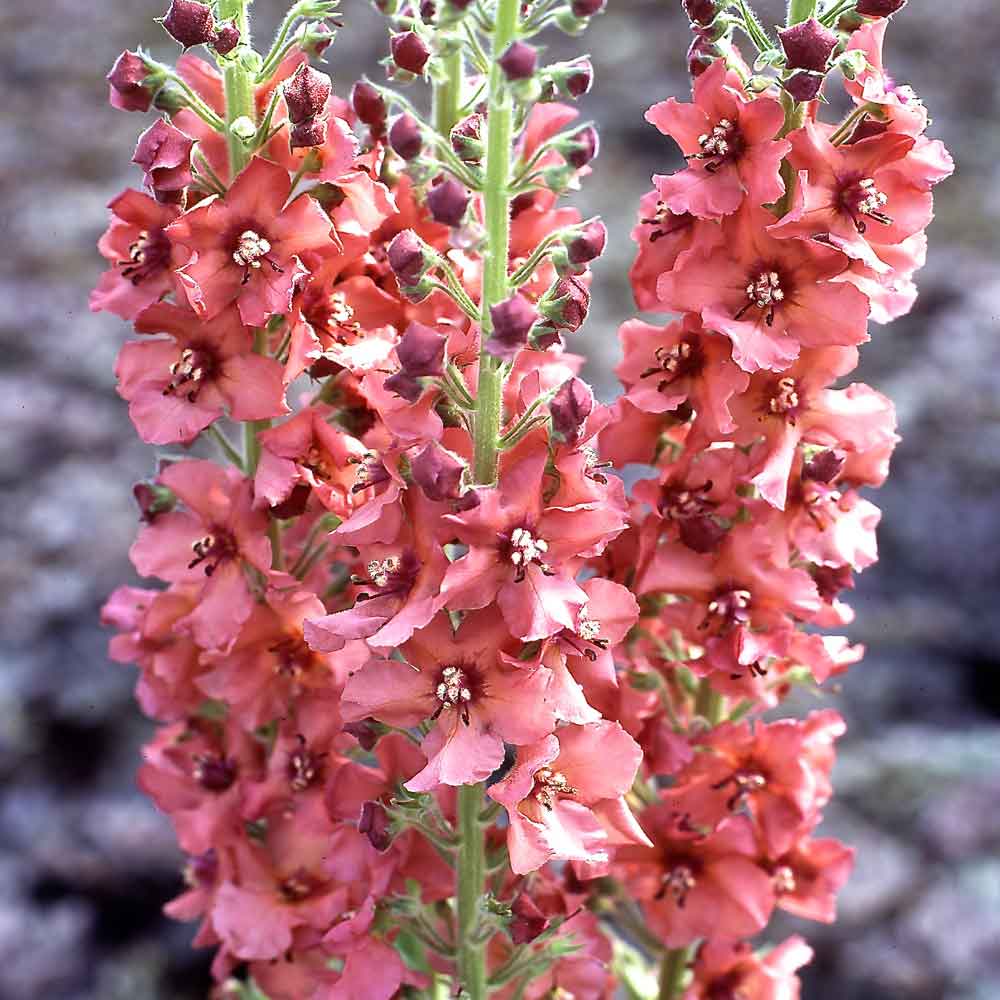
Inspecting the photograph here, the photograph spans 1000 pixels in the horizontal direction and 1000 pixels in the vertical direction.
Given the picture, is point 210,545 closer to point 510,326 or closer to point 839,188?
point 510,326

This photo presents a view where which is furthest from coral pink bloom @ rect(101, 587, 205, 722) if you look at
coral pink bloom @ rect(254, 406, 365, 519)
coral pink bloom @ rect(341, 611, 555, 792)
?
coral pink bloom @ rect(341, 611, 555, 792)

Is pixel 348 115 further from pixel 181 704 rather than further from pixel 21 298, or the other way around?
pixel 21 298

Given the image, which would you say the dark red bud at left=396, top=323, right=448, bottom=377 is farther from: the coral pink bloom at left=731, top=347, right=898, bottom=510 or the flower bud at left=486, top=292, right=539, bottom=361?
the coral pink bloom at left=731, top=347, right=898, bottom=510

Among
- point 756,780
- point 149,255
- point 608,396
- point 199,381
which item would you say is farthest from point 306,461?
point 608,396

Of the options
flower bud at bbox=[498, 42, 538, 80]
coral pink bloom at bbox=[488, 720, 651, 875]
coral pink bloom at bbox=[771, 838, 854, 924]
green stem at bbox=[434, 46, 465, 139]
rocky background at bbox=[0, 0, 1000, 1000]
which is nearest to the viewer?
flower bud at bbox=[498, 42, 538, 80]

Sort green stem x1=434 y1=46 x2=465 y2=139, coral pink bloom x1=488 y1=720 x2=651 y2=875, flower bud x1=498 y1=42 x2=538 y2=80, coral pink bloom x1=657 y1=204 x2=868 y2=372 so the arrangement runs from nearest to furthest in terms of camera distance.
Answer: flower bud x1=498 y1=42 x2=538 y2=80 → coral pink bloom x1=488 y1=720 x2=651 y2=875 → coral pink bloom x1=657 y1=204 x2=868 y2=372 → green stem x1=434 y1=46 x2=465 y2=139

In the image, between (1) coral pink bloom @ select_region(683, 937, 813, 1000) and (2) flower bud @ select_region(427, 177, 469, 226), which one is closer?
(2) flower bud @ select_region(427, 177, 469, 226)

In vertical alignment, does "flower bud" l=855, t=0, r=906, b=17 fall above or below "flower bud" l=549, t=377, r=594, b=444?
Answer: above

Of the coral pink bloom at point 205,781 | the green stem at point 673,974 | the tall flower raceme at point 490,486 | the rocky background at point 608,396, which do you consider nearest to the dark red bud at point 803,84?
the tall flower raceme at point 490,486
